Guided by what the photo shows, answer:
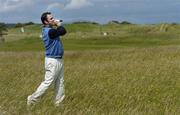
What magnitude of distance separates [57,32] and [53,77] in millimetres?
832

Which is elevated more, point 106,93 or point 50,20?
point 50,20

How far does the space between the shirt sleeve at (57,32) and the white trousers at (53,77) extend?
0.42 meters

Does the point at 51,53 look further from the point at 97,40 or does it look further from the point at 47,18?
the point at 97,40

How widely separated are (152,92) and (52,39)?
2458mm

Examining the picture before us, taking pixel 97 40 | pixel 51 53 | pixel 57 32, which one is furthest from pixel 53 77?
pixel 97 40

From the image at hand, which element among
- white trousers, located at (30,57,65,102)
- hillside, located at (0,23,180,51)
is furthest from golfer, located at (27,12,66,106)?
hillside, located at (0,23,180,51)

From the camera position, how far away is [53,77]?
29.6 ft

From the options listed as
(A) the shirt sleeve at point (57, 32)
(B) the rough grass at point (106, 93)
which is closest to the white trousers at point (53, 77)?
(B) the rough grass at point (106, 93)

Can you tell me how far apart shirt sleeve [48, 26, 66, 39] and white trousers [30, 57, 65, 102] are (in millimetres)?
418

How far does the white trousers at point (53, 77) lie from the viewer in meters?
8.95

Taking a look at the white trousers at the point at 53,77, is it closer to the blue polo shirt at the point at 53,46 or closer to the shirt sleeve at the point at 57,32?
the blue polo shirt at the point at 53,46

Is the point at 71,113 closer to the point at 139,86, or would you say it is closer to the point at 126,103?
the point at 126,103

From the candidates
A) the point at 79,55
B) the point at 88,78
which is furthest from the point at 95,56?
the point at 88,78

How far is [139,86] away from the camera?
10.8 meters
